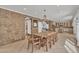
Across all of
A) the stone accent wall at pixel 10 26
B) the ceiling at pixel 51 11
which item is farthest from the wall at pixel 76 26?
the stone accent wall at pixel 10 26

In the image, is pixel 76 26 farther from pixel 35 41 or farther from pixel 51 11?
pixel 35 41

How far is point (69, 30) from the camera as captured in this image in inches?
94.0

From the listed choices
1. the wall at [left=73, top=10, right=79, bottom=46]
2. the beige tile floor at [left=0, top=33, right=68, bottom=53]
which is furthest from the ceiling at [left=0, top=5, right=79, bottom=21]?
the beige tile floor at [left=0, top=33, right=68, bottom=53]

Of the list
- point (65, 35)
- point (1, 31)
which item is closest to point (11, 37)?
point (1, 31)

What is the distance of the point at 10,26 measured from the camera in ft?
7.72

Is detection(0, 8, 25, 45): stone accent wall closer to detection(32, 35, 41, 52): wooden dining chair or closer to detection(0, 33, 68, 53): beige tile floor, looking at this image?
detection(0, 33, 68, 53): beige tile floor

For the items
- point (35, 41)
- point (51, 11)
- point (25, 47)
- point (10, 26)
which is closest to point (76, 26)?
point (51, 11)

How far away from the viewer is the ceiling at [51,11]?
2.38 m

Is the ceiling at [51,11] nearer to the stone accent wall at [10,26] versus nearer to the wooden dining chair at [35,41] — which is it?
the stone accent wall at [10,26]

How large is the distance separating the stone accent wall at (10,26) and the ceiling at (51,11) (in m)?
0.16

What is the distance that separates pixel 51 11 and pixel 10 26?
2.91 ft

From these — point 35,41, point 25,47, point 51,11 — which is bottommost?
point 25,47

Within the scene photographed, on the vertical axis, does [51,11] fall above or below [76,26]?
above
